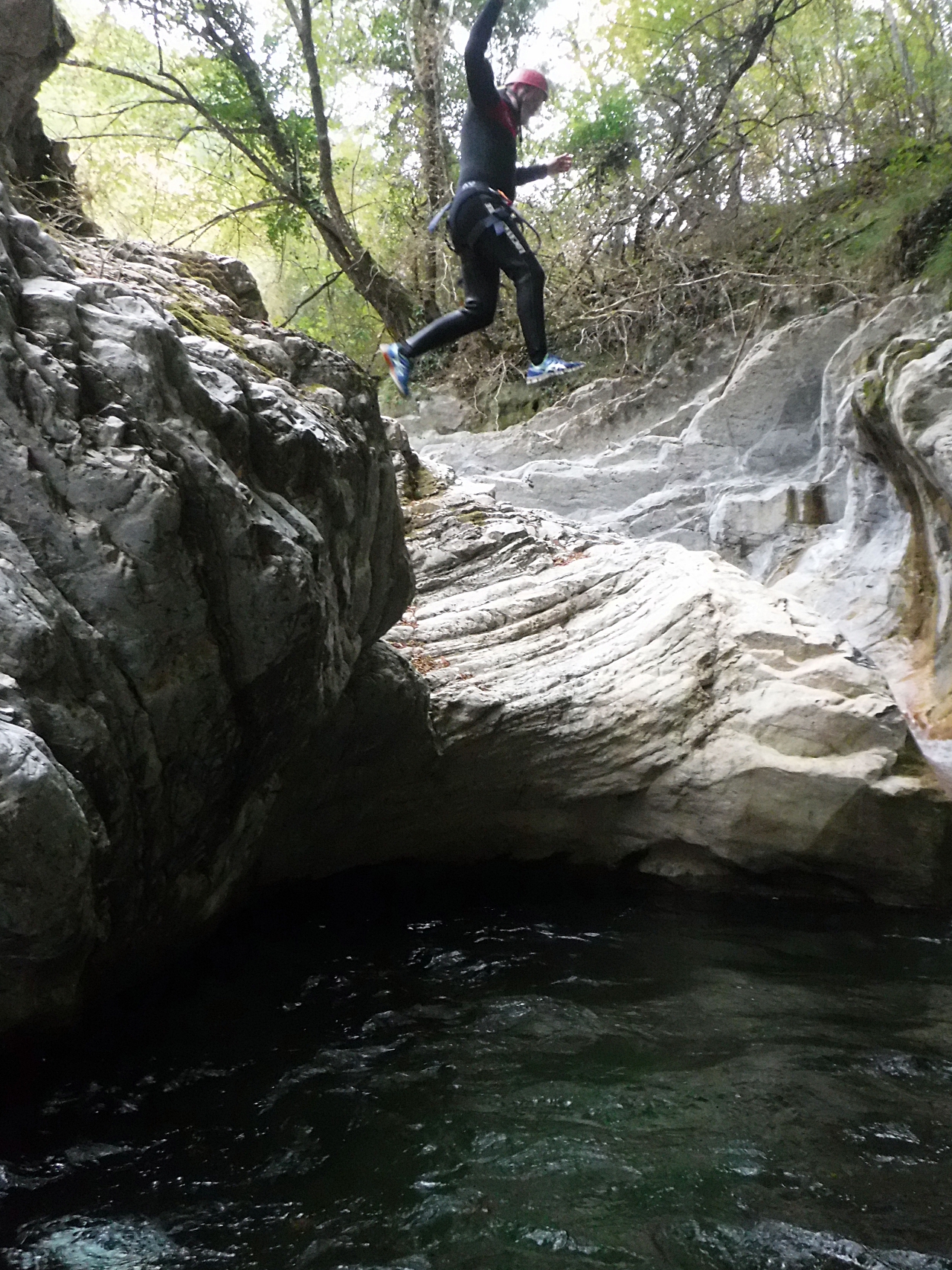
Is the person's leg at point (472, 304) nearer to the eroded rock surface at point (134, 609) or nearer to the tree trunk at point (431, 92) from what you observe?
the eroded rock surface at point (134, 609)

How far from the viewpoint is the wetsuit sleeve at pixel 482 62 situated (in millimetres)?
4484

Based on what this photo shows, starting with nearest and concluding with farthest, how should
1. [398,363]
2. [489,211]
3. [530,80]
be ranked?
[530,80]
[489,211]
[398,363]

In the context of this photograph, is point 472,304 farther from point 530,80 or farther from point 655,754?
point 655,754

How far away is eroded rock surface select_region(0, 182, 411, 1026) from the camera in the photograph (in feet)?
8.42

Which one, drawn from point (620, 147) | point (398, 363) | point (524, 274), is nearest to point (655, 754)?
point (398, 363)

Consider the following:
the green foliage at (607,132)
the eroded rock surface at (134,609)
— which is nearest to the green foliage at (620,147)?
the green foliage at (607,132)

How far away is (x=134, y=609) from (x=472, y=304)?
3.46 m

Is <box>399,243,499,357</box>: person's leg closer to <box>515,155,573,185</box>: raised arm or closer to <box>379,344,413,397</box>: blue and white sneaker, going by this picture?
<box>379,344,413,397</box>: blue and white sneaker

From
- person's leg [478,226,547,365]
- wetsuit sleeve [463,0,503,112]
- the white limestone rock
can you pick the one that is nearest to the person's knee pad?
person's leg [478,226,547,365]

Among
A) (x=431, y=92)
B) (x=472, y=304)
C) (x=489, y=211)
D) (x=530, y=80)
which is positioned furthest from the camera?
(x=431, y=92)

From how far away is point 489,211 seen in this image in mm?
5102

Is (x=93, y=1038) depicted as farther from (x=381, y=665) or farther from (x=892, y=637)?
(x=892, y=637)

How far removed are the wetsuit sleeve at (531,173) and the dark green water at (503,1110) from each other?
4726 millimetres

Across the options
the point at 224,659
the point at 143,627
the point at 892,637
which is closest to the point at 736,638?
the point at 892,637
